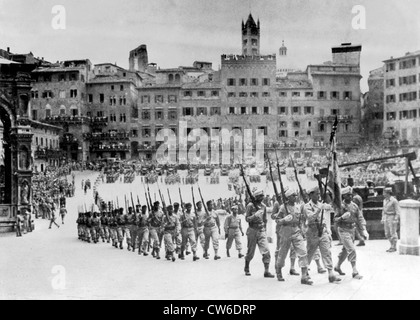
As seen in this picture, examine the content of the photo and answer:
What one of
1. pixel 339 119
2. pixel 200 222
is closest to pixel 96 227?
pixel 200 222

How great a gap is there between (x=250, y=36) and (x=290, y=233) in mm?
5239

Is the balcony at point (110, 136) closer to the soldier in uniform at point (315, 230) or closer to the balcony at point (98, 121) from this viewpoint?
the balcony at point (98, 121)

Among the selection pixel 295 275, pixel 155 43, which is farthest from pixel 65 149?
pixel 295 275

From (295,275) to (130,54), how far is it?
7.02 m

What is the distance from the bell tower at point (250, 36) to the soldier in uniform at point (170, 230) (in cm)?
409

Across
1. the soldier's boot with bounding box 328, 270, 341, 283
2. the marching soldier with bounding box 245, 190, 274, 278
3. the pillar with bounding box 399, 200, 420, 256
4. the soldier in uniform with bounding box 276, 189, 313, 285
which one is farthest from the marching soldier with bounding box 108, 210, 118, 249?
the pillar with bounding box 399, 200, 420, 256

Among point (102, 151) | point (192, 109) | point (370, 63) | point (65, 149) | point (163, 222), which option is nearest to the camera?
point (163, 222)

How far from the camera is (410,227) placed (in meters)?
10.6

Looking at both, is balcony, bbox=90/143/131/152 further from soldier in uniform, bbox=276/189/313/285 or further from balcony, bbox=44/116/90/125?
soldier in uniform, bbox=276/189/313/285

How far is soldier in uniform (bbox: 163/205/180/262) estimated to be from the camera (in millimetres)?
11242

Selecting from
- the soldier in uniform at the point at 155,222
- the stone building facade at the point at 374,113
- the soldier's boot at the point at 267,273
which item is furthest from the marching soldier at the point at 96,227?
the stone building facade at the point at 374,113

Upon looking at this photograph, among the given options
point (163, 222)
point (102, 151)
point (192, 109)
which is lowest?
point (163, 222)

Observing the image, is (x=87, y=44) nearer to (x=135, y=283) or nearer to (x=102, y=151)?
(x=135, y=283)

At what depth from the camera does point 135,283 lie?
9.16 meters
